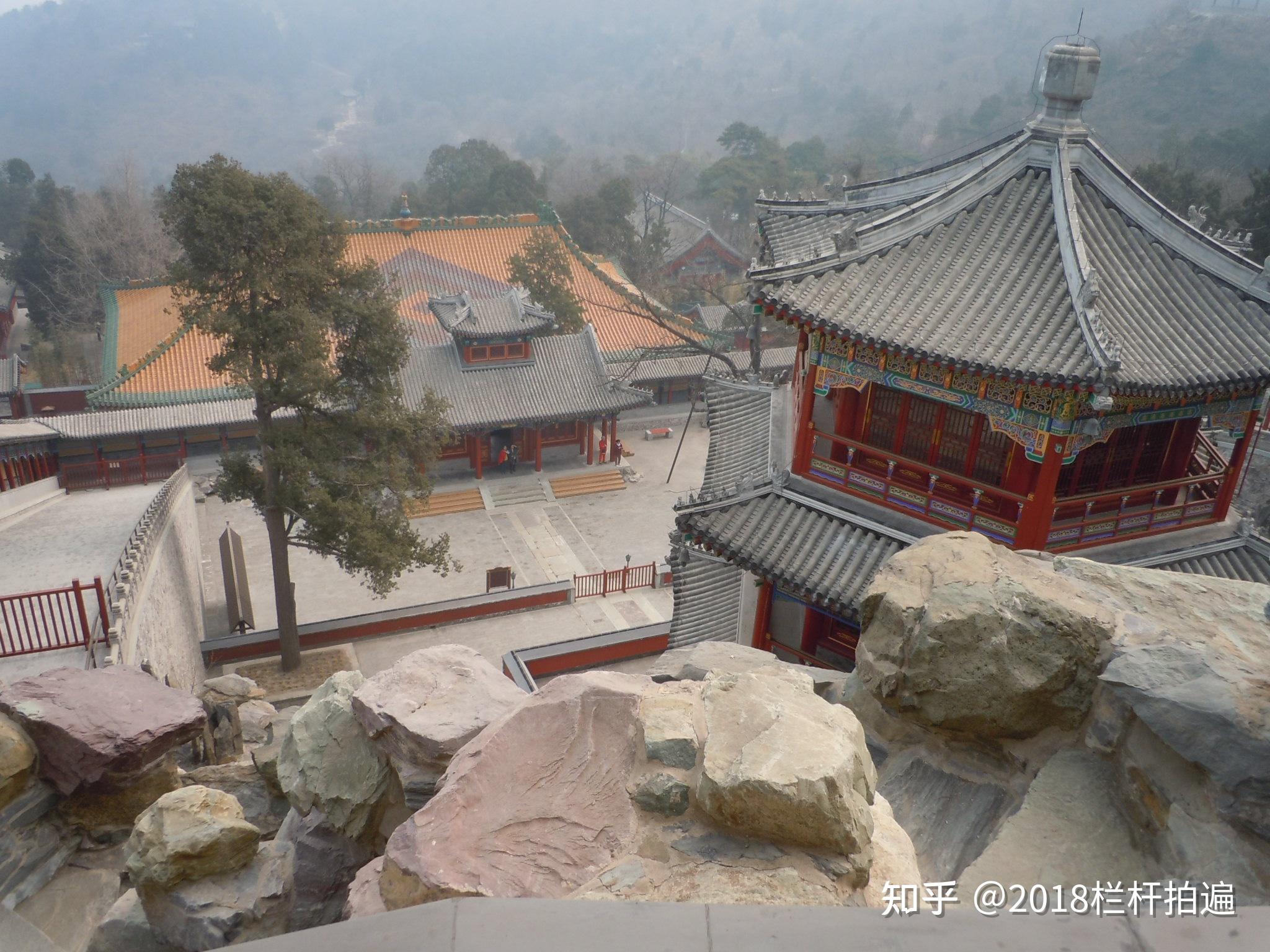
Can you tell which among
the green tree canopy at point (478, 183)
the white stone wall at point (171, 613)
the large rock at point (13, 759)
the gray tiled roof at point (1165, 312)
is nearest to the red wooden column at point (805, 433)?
the gray tiled roof at point (1165, 312)

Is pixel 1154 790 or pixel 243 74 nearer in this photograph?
pixel 1154 790

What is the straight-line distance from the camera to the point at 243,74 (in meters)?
Result: 171

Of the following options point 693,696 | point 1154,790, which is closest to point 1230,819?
point 1154,790

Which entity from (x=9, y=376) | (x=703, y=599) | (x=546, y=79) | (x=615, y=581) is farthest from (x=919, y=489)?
(x=546, y=79)

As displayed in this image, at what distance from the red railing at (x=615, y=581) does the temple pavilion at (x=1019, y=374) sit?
10059 mm

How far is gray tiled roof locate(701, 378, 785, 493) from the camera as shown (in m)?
14.9

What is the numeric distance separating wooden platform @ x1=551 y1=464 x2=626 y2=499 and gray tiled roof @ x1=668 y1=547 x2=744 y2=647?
613 inches

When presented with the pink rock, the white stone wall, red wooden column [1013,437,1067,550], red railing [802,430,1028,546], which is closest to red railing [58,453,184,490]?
the white stone wall

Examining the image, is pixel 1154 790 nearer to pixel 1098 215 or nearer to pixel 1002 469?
pixel 1002 469

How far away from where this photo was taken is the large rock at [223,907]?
267 inches

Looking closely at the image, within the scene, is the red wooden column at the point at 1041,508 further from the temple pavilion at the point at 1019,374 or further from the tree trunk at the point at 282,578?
the tree trunk at the point at 282,578

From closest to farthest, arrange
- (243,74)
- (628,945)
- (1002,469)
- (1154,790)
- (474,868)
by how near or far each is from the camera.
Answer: (628,945)
(474,868)
(1154,790)
(1002,469)
(243,74)

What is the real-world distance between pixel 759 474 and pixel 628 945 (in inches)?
433

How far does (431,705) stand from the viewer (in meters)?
6.74
